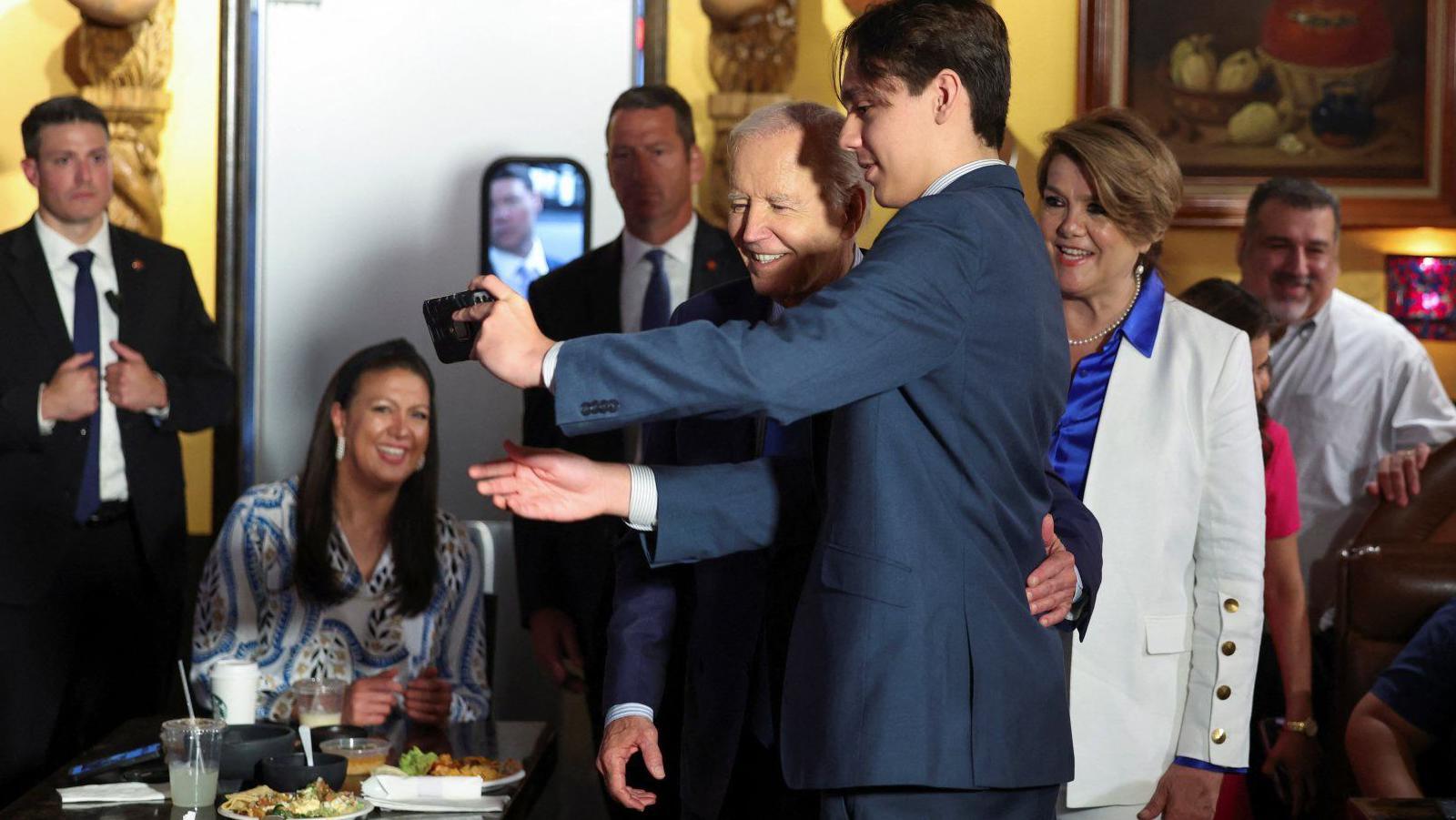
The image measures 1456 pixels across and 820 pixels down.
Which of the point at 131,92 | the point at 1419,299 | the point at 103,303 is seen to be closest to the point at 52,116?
the point at 103,303

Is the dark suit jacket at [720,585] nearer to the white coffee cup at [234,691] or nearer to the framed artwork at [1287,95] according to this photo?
the white coffee cup at [234,691]

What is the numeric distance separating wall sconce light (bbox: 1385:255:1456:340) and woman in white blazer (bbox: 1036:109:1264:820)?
258 centimetres

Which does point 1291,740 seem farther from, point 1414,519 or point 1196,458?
point 1414,519

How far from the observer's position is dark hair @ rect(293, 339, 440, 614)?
285cm

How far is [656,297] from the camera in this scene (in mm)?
3186

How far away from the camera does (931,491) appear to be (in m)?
1.38

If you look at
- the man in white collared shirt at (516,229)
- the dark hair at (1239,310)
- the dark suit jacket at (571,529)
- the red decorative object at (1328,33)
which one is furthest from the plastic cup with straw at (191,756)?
the red decorative object at (1328,33)

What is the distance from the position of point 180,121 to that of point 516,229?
0.96m

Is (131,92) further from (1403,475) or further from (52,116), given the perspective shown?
(1403,475)

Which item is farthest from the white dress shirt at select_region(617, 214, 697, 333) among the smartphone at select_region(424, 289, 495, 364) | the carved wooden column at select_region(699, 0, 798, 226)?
the smartphone at select_region(424, 289, 495, 364)

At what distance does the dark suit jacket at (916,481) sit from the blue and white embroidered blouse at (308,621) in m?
1.49

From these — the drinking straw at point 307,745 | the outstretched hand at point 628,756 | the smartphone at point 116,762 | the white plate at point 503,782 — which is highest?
the outstretched hand at point 628,756

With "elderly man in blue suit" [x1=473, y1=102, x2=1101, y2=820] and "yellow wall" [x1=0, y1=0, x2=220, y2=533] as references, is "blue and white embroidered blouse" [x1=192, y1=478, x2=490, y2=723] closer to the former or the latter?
"elderly man in blue suit" [x1=473, y1=102, x2=1101, y2=820]

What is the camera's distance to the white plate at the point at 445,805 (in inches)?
78.7
